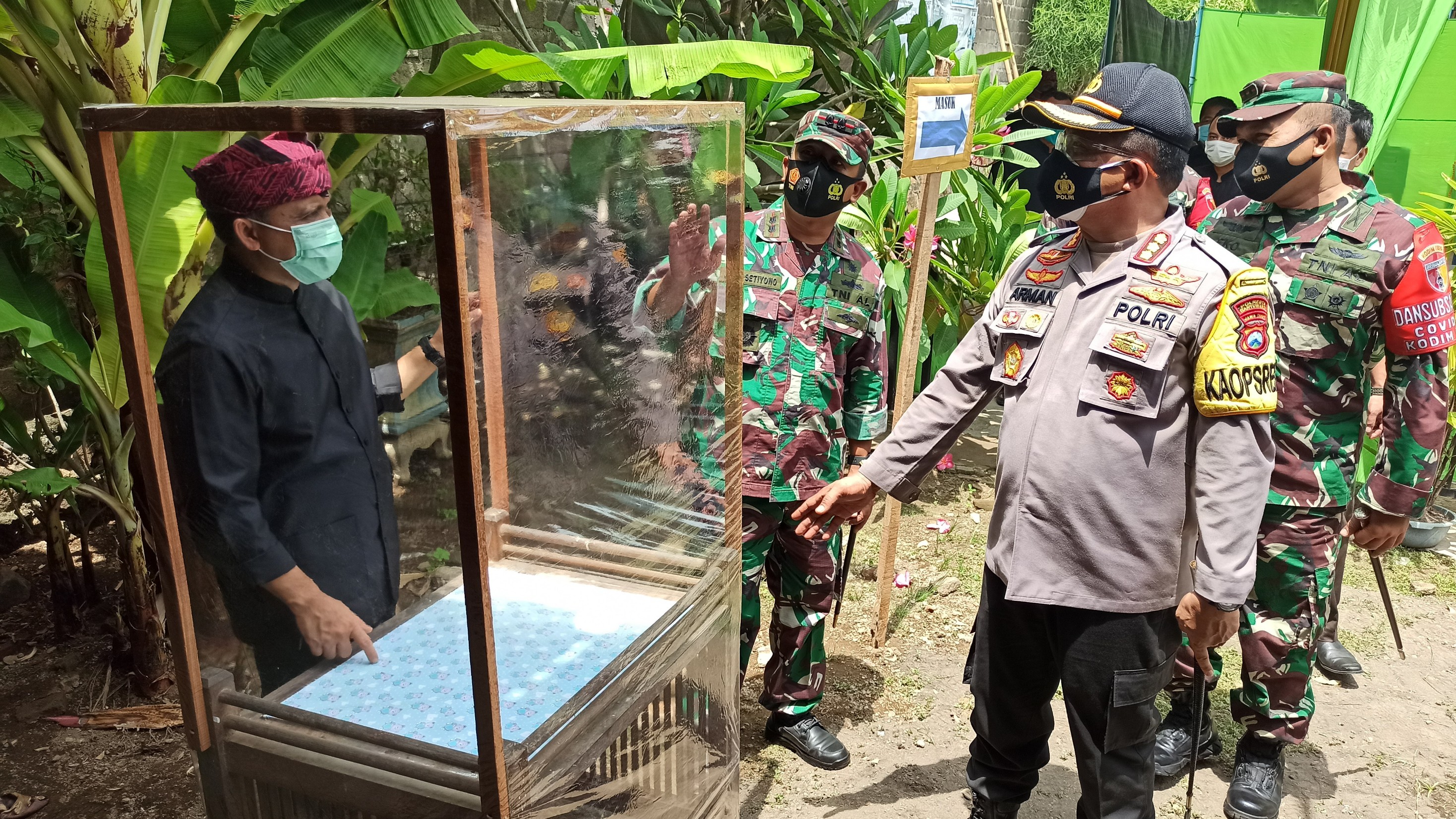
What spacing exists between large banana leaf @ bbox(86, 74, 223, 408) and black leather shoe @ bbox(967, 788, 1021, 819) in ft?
6.52

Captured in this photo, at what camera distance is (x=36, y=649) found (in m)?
3.35

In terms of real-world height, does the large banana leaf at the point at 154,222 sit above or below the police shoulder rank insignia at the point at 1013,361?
above

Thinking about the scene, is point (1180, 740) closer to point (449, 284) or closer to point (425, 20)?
point (449, 284)

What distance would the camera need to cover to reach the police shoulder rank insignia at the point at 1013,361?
84.2 inches

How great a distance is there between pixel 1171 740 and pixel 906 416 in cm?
152

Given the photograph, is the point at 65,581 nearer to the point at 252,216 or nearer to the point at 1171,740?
the point at 252,216

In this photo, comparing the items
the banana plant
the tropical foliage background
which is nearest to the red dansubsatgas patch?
the tropical foliage background

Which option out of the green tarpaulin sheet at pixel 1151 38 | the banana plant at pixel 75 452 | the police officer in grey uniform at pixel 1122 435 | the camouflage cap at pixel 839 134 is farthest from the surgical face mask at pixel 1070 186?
the green tarpaulin sheet at pixel 1151 38

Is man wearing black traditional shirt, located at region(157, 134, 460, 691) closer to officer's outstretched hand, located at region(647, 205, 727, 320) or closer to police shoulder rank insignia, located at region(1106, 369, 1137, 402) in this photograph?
officer's outstretched hand, located at region(647, 205, 727, 320)

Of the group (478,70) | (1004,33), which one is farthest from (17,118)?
(1004,33)

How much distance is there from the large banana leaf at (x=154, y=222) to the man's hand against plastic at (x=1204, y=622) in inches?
74.3

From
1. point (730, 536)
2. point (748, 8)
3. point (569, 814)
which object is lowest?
point (569, 814)

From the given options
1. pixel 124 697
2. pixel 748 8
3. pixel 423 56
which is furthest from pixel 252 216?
pixel 748 8

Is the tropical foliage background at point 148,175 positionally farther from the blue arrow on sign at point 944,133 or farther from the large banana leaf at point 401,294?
the blue arrow on sign at point 944,133
